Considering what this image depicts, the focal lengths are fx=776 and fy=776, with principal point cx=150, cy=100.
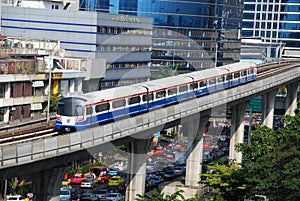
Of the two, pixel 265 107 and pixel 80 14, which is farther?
pixel 265 107

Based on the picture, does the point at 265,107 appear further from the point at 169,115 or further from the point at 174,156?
the point at 169,115

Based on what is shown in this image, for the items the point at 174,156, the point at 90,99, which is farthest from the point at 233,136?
the point at 90,99

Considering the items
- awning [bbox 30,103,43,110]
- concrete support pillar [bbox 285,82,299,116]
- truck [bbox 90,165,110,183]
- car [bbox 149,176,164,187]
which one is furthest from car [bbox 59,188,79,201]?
concrete support pillar [bbox 285,82,299,116]

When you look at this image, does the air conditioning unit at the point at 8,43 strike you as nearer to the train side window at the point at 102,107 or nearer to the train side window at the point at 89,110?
the train side window at the point at 102,107

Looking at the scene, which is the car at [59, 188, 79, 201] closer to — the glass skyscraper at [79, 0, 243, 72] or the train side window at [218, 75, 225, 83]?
the train side window at [218, 75, 225, 83]

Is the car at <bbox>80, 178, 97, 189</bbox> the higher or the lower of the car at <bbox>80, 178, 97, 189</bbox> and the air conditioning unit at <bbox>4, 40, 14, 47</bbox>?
the lower

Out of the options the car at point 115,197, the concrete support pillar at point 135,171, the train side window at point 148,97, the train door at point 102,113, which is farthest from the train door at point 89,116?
the car at point 115,197

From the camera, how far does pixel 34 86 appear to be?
7106 cm

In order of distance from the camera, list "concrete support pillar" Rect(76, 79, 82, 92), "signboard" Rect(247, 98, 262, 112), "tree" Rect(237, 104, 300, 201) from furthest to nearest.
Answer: "signboard" Rect(247, 98, 262, 112) → "concrete support pillar" Rect(76, 79, 82, 92) → "tree" Rect(237, 104, 300, 201)

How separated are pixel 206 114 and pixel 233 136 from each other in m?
19.4

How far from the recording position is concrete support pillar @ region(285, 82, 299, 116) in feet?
385

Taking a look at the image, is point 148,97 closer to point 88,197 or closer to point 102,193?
point 88,197

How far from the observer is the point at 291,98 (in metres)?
118

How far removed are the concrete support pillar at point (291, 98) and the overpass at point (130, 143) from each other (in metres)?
24.7
